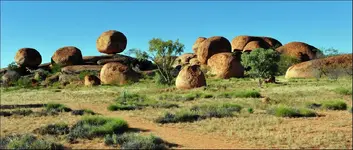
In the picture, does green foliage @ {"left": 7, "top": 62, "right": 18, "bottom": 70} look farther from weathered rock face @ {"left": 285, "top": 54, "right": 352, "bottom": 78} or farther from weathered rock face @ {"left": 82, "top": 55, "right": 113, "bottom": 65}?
weathered rock face @ {"left": 285, "top": 54, "right": 352, "bottom": 78}

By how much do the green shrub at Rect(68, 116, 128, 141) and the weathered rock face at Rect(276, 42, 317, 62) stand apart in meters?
32.9

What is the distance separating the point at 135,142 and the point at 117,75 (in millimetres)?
25310

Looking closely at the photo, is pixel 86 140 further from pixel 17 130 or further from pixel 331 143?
pixel 331 143

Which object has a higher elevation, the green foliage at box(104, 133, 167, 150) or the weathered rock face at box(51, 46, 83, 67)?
the weathered rock face at box(51, 46, 83, 67)

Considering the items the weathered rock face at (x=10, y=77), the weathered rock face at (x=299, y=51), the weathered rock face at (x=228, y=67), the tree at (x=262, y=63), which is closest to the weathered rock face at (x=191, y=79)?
the tree at (x=262, y=63)

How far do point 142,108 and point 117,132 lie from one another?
17.0 ft

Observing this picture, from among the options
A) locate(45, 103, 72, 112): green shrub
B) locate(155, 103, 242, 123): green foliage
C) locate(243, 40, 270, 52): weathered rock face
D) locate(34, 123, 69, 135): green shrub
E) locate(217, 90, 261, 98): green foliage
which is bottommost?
locate(34, 123, 69, 135): green shrub

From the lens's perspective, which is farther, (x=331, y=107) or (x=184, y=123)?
(x=331, y=107)

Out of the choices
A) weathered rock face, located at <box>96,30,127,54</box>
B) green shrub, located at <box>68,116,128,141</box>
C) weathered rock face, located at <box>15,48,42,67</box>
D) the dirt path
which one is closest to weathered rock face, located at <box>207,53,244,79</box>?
weathered rock face, located at <box>96,30,127,54</box>

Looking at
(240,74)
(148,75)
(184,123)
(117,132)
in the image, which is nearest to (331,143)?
(184,123)

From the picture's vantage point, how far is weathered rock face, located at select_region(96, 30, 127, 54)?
4750cm

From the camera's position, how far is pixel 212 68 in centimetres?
3581

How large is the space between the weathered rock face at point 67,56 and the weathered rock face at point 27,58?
7.51 ft

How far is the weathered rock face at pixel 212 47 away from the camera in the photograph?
42.5 m
